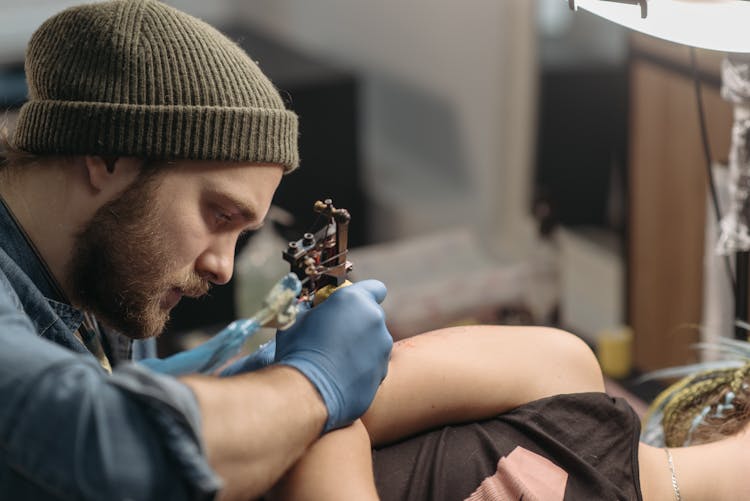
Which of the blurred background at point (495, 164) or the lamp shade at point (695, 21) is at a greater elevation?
the lamp shade at point (695, 21)

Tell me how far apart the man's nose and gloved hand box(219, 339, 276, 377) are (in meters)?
0.12

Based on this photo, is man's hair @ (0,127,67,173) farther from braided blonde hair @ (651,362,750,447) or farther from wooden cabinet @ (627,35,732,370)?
wooden cabinet @ (627,35,732,370)

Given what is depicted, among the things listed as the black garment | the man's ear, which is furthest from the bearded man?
the black garment

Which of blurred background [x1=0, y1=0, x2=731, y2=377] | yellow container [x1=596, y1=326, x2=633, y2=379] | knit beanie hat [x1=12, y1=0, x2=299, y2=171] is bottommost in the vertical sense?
yellow container [x1=596, y1=326, x2=633, y2=379]

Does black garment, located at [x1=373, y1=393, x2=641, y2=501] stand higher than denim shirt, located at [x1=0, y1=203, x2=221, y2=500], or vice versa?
denim shirt, located at [x1=0, y1=203, x2=221, y2=500]

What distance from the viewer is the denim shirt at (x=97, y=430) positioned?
94 cm

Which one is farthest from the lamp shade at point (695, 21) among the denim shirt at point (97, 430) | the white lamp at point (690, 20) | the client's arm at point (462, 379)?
the denim shirt at point (97, 430)

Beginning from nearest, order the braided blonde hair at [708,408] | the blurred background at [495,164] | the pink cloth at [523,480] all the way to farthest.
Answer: the pink cloth at [523,480], the braided blonde hair at [708,408], the blurred background at [495,164]

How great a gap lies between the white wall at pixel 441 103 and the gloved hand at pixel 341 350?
1925mm

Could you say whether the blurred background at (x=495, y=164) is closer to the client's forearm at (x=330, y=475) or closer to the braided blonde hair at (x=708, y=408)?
the braided blonde hair at (x=708, y=408)

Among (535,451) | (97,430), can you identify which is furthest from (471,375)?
(97,430)

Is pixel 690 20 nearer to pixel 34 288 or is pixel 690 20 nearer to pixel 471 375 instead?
pixel 471 375

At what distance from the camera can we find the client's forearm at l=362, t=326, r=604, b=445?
1.25 metres

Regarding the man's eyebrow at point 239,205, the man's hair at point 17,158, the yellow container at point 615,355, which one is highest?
the man's hair at point 17,158
